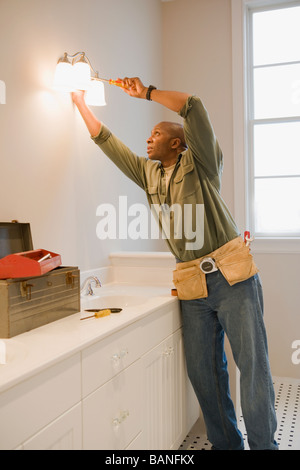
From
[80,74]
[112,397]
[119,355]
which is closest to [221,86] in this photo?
[80,74]

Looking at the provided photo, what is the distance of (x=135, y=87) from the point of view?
1.87m

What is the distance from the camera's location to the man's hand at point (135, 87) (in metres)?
1.85

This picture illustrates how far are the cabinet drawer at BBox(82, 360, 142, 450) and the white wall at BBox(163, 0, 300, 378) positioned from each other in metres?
1.82

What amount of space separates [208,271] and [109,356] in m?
0.67

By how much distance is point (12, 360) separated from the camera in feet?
3.75

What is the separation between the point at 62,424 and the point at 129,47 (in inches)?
92.3

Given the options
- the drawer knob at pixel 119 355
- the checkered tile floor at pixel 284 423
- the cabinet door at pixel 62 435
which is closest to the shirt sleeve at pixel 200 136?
the drawer knob at pixel 119 355

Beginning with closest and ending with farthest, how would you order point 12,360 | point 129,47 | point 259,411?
point 12,360 → point 259,411 → point 129,47

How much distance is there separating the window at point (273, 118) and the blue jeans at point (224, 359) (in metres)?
1.44

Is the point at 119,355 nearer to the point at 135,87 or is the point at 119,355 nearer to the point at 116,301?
the point at 116,301

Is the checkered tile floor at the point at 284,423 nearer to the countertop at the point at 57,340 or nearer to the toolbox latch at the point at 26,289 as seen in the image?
the countertop at the point at 57,340
